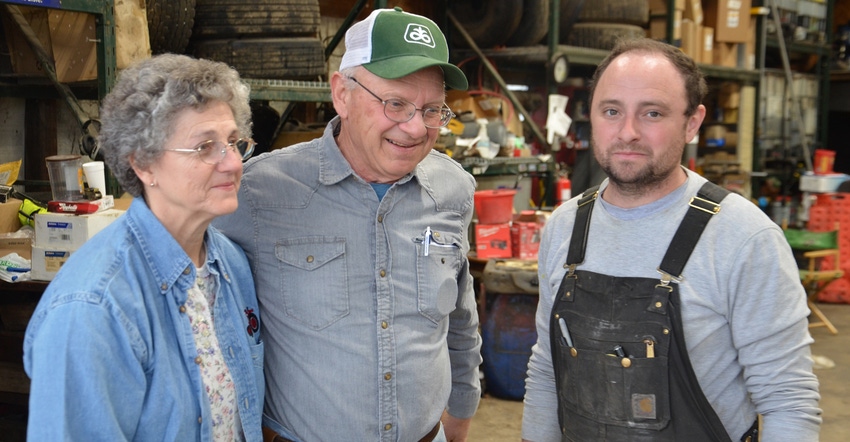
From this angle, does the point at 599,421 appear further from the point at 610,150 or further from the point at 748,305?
the point at 610,150

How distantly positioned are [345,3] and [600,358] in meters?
5.44

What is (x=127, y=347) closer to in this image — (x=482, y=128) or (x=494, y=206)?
(x=494, y=206)

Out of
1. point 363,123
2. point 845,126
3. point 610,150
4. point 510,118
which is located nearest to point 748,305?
point 610,150

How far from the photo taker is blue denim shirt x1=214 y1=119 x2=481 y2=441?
74.3 inches

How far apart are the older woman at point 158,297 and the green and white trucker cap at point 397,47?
359 mm

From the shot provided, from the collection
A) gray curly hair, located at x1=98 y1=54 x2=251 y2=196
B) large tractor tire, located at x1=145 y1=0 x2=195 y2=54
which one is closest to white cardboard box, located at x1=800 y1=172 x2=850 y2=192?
large tractor tire, located at x1=145 y1=0 x2=195 y2=54

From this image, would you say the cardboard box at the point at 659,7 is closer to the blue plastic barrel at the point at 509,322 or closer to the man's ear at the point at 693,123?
the blue plastic barrel at the point at 509,322

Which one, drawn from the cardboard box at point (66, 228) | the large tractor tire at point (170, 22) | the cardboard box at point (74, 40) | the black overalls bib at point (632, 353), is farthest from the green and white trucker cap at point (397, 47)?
the large tractor tire at point (170, 22)

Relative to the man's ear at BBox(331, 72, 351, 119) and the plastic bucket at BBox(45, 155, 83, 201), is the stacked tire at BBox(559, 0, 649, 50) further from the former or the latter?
the man's ear at BBox(331, 72, 351, 119)

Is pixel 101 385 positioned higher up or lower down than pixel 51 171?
lower down

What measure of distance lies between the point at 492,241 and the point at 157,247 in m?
3.75

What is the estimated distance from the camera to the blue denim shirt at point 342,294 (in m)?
1.89

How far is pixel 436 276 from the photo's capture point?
2.03m

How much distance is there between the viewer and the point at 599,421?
6.07 feet
